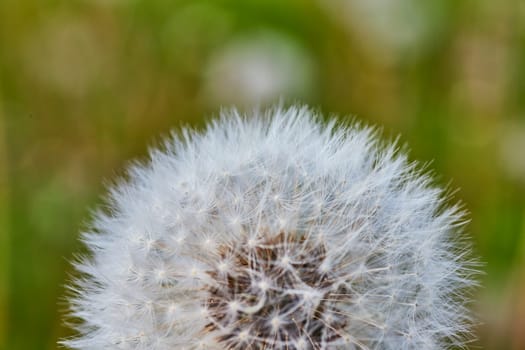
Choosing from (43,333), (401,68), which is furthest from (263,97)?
(43,333)

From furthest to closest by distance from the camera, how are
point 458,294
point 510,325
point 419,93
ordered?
1. point 419,93
2. point 510,325
3. point 458,294

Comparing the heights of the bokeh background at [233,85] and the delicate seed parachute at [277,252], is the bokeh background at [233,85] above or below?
above

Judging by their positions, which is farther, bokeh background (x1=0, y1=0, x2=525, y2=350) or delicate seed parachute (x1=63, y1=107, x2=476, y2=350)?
bokeh background (x1=0, y1=0, x2=525, y2=350)

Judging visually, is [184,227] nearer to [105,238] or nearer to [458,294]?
[105,238]

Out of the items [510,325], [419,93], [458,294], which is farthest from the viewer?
[419,93]

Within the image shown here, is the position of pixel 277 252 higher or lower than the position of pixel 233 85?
lower
